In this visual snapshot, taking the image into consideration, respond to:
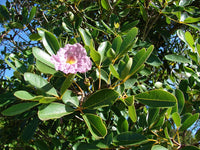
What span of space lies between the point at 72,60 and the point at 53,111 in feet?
0.65

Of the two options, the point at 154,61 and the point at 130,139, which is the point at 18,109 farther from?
the point at 154,61

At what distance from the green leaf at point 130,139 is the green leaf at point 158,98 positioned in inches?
4.9

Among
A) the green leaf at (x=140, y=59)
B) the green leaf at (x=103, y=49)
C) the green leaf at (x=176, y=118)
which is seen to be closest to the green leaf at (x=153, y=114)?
the green leaf at (x=176, y=118)

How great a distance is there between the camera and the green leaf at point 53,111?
0.59 m

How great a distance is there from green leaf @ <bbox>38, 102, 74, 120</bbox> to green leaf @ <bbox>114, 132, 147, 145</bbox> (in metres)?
0.22

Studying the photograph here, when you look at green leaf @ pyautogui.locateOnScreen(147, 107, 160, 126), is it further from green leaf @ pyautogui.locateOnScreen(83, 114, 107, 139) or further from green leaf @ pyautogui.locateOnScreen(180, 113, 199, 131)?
green leaf @ pyautogui.locateOnScreen(83, 114, 107, 139)

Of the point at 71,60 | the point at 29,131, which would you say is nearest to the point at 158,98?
the point at 71,60

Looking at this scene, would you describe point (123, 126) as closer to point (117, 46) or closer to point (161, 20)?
point (117, 46)

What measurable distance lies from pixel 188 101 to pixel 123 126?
0.43 m

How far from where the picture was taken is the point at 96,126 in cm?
63

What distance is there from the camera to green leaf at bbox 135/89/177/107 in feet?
2.14

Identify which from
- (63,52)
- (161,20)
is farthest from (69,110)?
(161,20)

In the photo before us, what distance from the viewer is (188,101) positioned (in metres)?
1.02

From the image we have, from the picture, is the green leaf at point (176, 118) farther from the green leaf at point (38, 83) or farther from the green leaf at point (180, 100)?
the green leaf at point (38, 83)
